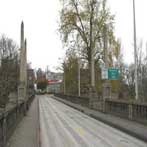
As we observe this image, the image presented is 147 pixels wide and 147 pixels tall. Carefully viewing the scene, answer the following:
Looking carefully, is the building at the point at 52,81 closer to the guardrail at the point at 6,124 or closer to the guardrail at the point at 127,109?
the guardrail at the point at 127,109

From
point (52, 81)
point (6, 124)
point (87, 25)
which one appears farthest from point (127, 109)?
point (52, 81)

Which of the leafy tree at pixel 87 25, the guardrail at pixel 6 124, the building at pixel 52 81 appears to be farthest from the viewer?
the building at pixel 52 81

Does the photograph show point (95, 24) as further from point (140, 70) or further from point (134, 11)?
point (134, 11)

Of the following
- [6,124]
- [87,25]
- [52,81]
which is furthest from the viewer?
[52,81]

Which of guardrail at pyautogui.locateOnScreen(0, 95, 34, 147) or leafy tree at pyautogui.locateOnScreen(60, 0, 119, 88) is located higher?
leafy tree at pyautogui.locateOnScreen(60, 0, 119, 88)

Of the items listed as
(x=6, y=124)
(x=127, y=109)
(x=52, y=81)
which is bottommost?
(x=6, y=124)

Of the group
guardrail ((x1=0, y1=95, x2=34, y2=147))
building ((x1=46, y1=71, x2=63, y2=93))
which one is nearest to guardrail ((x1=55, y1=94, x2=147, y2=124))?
guardrail ((x1=0, y1=95, x2=34, y2=147))

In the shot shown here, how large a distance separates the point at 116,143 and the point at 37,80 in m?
159

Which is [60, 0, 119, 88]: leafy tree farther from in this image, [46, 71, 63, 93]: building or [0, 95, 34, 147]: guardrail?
[46, 71, 63, 93]: building

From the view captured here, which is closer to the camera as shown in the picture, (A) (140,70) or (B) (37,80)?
(A) (140,70)

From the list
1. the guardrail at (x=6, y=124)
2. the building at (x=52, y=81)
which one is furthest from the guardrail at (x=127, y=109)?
the building at (x=52, y=81)

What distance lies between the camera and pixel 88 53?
5041 centimetres

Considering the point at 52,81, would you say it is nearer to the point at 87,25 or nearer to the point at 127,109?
the point at 87,25

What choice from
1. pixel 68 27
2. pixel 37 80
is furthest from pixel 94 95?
pixel 37 80
